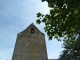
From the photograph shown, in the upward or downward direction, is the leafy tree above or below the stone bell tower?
below

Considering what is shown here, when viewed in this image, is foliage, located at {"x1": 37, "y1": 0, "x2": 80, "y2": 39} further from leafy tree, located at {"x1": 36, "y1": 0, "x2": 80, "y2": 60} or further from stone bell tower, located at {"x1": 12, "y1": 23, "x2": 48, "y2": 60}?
stone bell tower, located at {"x1": 12, "y1": 23, "x2": 48, "y2": 60}

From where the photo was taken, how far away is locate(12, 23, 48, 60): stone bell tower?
12.8m

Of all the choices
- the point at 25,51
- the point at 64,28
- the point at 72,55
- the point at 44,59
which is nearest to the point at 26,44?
the point at 25,51

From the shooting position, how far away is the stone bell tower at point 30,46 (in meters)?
12.8

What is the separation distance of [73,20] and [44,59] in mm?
10168

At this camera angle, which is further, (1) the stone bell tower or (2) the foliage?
(1) the stone bell tower

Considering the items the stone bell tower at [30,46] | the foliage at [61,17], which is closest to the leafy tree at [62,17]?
the foliage at [61,17]

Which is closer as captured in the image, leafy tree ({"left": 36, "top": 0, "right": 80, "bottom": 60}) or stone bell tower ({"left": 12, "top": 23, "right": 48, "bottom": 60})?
leafy tree ({"left": 36, "top": 0, "right": 80, "bottom": 60})

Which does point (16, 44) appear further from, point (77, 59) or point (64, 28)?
point (64, 28)

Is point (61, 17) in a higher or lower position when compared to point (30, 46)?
lower

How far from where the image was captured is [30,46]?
13.4 meters

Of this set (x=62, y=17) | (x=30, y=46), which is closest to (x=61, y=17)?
(x=62, y=17)

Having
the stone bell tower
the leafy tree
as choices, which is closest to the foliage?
the leafy tree

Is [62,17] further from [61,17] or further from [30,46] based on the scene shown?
[30,46]
